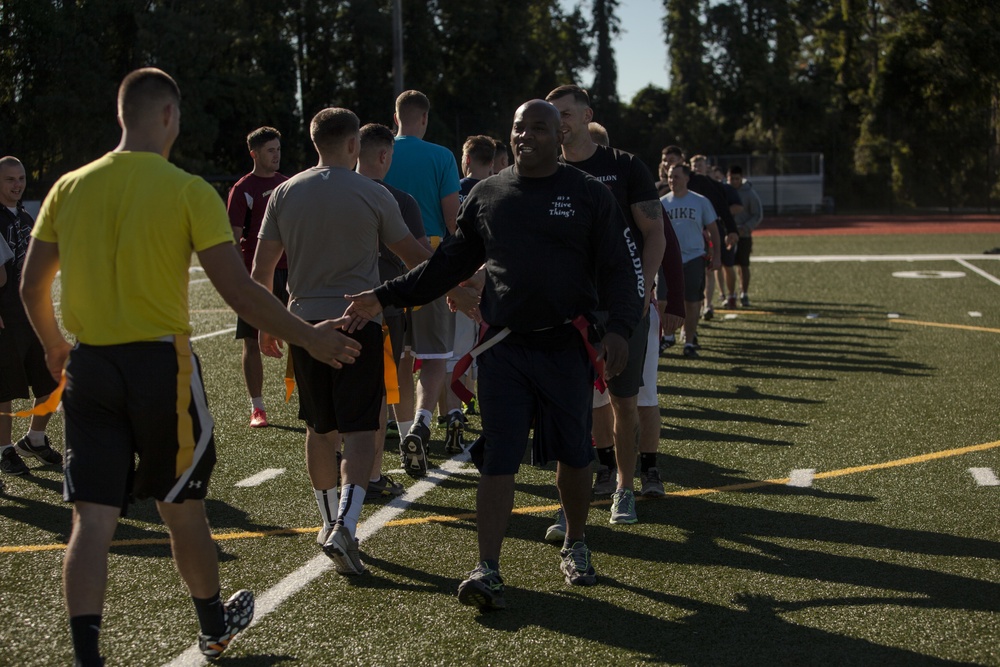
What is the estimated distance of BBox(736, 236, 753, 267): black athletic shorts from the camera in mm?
16922

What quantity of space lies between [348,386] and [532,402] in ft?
2.99

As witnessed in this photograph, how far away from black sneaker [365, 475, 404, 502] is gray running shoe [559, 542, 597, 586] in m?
1.80

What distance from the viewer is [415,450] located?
24.0ft

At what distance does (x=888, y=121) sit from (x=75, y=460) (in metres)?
50.5

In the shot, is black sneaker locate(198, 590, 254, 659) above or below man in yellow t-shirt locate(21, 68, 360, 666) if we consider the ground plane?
below

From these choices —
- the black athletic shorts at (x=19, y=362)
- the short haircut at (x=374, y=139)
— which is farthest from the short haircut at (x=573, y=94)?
the black athletic shorts at (x=19, y=362)

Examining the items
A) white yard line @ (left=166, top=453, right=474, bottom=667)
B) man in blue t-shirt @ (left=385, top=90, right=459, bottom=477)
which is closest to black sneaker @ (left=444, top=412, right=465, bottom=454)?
white yard line @ (left=166, top=453, right=474, bottom=667)

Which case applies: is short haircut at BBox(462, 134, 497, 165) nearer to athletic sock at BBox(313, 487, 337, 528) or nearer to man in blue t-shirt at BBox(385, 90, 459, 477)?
man in blue t-shirt at BBox(385, 90, 459, 477)

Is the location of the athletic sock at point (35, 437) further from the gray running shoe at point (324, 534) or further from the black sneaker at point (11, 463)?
the gray running shoe at point (324, 534)

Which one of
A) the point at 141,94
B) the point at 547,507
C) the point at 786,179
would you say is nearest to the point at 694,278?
the point at 547,507

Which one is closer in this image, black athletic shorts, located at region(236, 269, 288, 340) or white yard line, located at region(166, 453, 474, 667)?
white yard line, located at region(166, 453, 474, 667)

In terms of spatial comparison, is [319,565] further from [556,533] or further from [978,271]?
[978,271]

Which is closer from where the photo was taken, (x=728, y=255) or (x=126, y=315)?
(x=126, y=315)

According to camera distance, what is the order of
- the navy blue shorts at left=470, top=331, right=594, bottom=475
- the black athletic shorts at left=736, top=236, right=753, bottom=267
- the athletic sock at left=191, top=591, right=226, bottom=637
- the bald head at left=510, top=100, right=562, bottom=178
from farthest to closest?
the black athletic shorts at left=736, top=236, right=753, bottom=267 → the navy blue shorts at left=470, top=331, right=594, bottom=475 → the bald head at left=510, top=100, right=562, bottom=178 → the athletic sock at left=191, top=591, right=226, bottom=637
